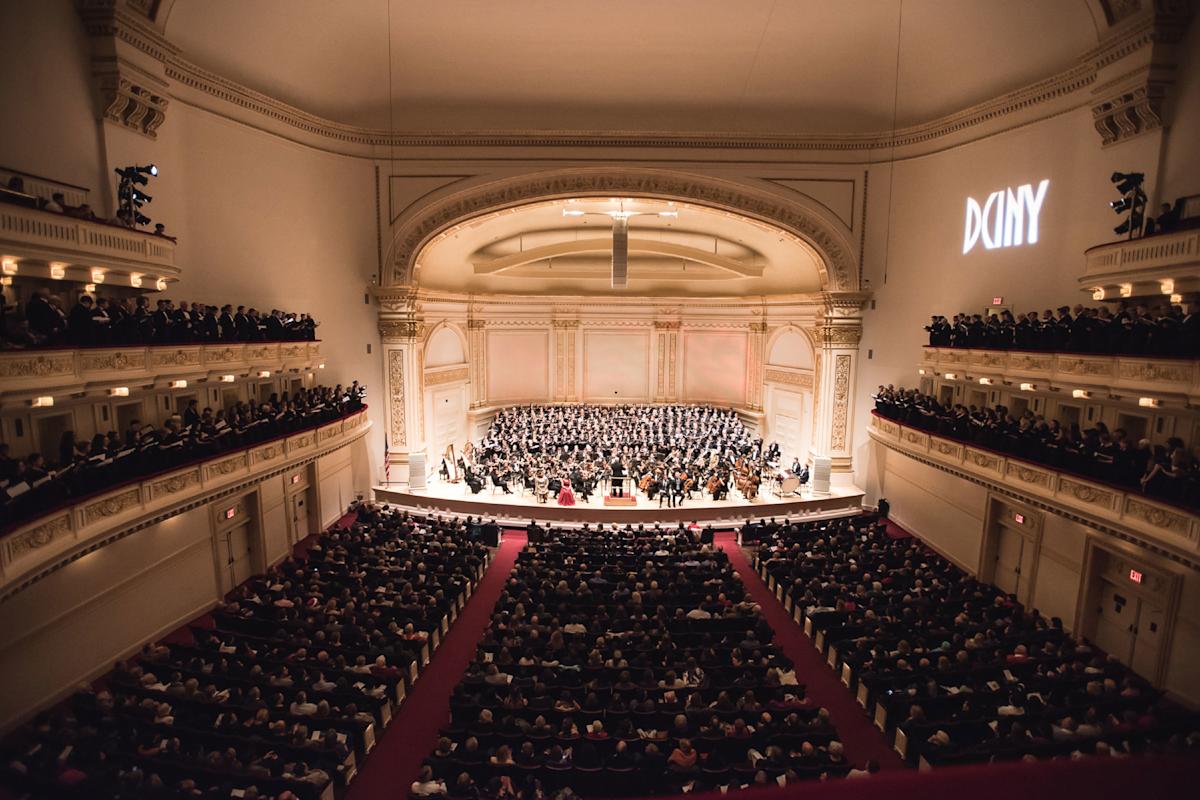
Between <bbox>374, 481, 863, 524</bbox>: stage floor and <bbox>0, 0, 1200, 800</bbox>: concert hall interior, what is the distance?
0.20 meters

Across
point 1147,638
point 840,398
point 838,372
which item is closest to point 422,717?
point 1147,638

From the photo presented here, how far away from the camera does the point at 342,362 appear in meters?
19.2

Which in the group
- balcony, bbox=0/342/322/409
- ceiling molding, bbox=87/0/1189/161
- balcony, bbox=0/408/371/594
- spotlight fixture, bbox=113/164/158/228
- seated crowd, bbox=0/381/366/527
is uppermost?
ceiling molding, bbox=87/0/1189/161

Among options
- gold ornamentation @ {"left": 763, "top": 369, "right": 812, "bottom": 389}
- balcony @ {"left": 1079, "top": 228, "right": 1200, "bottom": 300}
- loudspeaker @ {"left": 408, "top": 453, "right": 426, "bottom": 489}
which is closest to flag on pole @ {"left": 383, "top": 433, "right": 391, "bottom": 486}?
loudspeaker @ {"left": 408, "top": 453, "right": 426, "bottom": 489}

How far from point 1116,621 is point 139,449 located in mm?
17497

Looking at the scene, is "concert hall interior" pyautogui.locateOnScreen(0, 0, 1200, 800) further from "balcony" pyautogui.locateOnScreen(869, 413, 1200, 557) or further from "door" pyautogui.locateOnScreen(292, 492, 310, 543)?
"door" pyautogui.locateOnScreen(292, 492, 310, 543)

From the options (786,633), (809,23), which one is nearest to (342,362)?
(786,633)

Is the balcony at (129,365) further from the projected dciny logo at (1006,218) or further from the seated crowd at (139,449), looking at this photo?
the projected dciny logo at (1006,218)

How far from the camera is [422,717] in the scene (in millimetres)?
9211

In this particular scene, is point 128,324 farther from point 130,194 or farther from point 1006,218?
point 1006,218

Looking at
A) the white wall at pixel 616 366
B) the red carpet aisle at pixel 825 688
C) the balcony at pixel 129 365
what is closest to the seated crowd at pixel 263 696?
the balcony at pixel 129 365

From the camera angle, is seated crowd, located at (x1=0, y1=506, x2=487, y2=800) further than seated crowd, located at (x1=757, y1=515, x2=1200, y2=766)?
No

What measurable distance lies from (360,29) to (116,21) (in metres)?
6.21

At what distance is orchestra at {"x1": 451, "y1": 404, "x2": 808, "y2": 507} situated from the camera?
1912 cm
